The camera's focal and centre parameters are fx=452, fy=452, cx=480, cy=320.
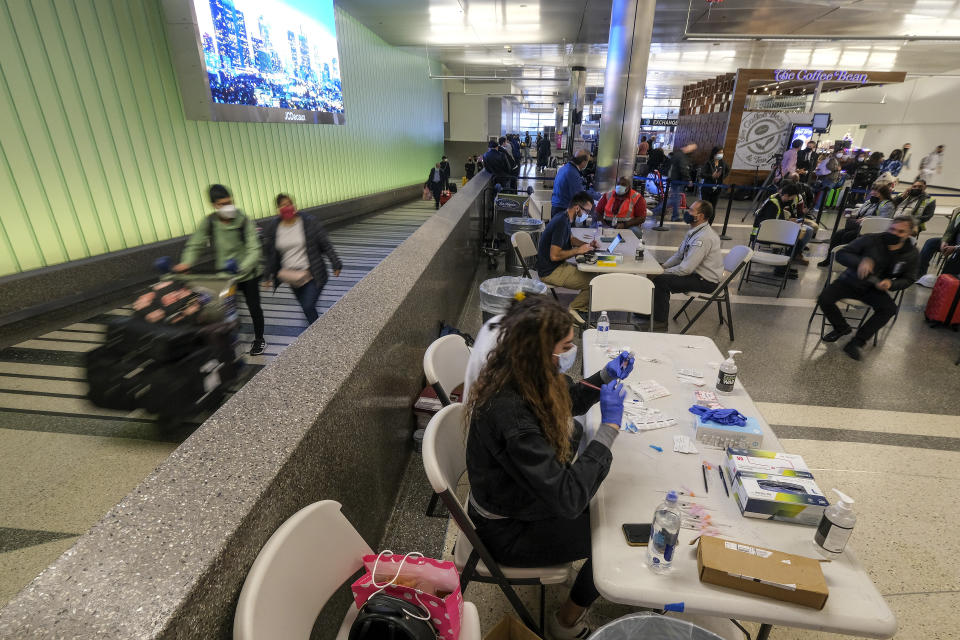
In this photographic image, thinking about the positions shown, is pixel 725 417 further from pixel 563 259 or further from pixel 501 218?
pixel 501 218

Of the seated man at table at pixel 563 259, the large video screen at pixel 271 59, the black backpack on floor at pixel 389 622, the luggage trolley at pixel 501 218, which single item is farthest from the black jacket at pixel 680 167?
the black backpack on floor at pixel 389 622

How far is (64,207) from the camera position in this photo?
4004 millimetres

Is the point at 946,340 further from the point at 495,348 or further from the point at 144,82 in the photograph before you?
the point at 144,82

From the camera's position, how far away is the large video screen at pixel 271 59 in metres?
4.87

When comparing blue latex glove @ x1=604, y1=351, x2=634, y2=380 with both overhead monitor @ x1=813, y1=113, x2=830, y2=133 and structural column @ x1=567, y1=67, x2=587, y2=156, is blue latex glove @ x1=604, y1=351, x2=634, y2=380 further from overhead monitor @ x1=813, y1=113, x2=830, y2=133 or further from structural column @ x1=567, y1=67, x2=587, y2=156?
structural column @ x1=567, y1=67, x2=587, y2=156

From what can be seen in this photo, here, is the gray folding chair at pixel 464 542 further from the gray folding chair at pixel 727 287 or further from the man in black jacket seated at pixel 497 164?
the man in black jacket seated at pixel 497 164

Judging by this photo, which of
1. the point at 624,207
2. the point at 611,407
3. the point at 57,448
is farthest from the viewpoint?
the point at 624,207

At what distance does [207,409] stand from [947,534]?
4.11 metres

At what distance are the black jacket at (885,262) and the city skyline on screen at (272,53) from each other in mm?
6643

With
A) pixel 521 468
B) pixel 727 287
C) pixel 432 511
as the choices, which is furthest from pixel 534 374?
pixel 727 287

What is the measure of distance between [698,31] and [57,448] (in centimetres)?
1185

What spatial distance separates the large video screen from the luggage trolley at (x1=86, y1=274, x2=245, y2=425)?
3.27 meters

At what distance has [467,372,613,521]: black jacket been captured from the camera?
1348mm

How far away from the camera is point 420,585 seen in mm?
1271
